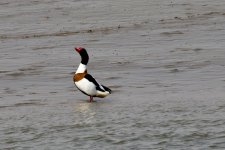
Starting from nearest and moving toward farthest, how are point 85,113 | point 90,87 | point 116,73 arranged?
point 85,113 < point 90,87 < point 116,73

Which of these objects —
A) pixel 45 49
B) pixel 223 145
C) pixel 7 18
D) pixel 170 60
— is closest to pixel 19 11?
pixel 7 18

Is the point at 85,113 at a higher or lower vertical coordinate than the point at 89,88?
lower

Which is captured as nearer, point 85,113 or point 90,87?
point 85,113

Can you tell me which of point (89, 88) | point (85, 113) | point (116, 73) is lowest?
point (116, 73)

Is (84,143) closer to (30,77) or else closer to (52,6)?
(30,77)

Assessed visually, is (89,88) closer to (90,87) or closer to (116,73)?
(90,87)

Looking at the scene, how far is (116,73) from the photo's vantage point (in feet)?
55.8

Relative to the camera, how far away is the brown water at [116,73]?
37.1ft

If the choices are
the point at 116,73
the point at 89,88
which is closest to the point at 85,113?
the point at 89,88

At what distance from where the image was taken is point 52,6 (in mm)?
27312

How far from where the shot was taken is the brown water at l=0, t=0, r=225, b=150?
11305 millimetres

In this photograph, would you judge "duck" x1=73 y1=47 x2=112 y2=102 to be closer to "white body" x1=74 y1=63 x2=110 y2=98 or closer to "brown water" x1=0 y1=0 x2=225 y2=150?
"white body" x1=74 y1=63 x2=110 y2=98

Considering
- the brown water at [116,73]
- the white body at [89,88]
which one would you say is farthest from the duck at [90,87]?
the brown water at [116,73]

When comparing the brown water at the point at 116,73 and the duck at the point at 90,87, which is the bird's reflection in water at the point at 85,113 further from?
the duck at the point at 90,87
